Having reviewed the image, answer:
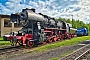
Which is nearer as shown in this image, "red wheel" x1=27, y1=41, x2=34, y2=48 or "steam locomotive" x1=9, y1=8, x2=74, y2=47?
"steam locomotive" x1=9, y1=8, x2=74, y2=47

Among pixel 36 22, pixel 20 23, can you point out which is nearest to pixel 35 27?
pixel 36 22

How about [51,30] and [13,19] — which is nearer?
[13,19]

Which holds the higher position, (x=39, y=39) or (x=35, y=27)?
(x=35, y=27)

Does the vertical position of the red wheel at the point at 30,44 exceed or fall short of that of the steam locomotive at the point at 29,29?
it falls short

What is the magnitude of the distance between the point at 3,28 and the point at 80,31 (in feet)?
68.9

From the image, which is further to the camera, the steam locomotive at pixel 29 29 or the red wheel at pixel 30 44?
the red wheel at pixel 30 44

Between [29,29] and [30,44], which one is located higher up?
[29,29]

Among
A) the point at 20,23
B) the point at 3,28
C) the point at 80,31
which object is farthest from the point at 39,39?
the point at 80,31

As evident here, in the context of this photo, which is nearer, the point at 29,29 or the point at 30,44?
the point at 30,44

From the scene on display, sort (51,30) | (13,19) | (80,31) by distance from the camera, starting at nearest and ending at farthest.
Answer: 1. (13,19)
2. (51,30)
3. (80,31)

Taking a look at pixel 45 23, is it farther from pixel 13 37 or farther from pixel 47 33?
pixel 13 37

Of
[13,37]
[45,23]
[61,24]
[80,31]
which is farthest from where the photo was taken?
[80,31]

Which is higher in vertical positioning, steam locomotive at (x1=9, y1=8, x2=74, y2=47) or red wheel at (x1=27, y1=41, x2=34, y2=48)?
steam locomotive at (x1=9, y1=8, x2=74, y2=47)

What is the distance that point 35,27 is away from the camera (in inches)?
Result: 811
